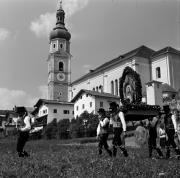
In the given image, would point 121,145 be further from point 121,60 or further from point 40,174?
point 121,60

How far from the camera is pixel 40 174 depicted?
23.7ft

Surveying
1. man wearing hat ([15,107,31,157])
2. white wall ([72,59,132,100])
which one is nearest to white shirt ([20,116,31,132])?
man wearing hat ([15,107,31,157])

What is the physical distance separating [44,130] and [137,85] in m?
22.4

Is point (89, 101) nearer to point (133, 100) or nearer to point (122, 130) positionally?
point (133, 100)

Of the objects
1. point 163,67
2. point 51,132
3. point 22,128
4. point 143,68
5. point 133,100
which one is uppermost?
point 143,68

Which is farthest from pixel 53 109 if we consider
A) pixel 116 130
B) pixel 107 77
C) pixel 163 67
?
pixel 116 130

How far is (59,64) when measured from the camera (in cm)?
11125

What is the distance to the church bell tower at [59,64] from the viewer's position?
10806cm

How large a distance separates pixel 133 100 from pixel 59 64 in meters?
79.3

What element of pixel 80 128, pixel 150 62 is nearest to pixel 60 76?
pixel 150 62

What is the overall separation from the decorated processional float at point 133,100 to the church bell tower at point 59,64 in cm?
7078

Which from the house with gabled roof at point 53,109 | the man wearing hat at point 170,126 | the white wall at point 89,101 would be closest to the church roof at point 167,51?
the white wall at point 89,101

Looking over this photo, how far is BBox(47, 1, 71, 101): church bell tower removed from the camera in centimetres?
10806

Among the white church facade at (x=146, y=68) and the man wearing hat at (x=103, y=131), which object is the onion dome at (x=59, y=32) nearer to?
the white church facade at (x=146, y=68)
